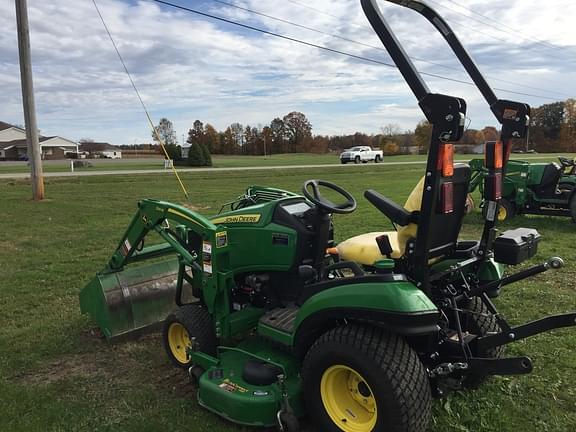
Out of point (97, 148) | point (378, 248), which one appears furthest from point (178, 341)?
point (97, 148)

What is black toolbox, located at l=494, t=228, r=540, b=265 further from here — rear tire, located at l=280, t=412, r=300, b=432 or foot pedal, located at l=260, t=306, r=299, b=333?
rear tire, located at l=280, t=412, r=300, b=432

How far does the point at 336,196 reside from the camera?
1449 centimetres

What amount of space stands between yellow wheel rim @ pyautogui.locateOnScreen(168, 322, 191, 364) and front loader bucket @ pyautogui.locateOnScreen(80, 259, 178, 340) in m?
0.70

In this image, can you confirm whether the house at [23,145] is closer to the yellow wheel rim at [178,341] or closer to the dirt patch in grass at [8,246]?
the dirt patch in grass at [8,246]

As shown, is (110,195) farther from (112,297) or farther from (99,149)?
(99,149)

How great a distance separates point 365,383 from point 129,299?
2.63 m

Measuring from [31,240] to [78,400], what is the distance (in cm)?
656

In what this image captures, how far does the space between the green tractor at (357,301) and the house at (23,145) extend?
267 ft

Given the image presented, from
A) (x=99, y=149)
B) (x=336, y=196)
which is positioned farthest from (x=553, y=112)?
(x=99, y=149)

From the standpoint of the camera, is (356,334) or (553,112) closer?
(356,334)

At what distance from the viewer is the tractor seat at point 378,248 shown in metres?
2.86

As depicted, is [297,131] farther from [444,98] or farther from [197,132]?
[444,98]

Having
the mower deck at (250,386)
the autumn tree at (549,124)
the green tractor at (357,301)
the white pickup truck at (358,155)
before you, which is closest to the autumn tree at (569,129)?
the autumn tree at (549,124)

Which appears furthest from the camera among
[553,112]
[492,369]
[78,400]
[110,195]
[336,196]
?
[553,112]
